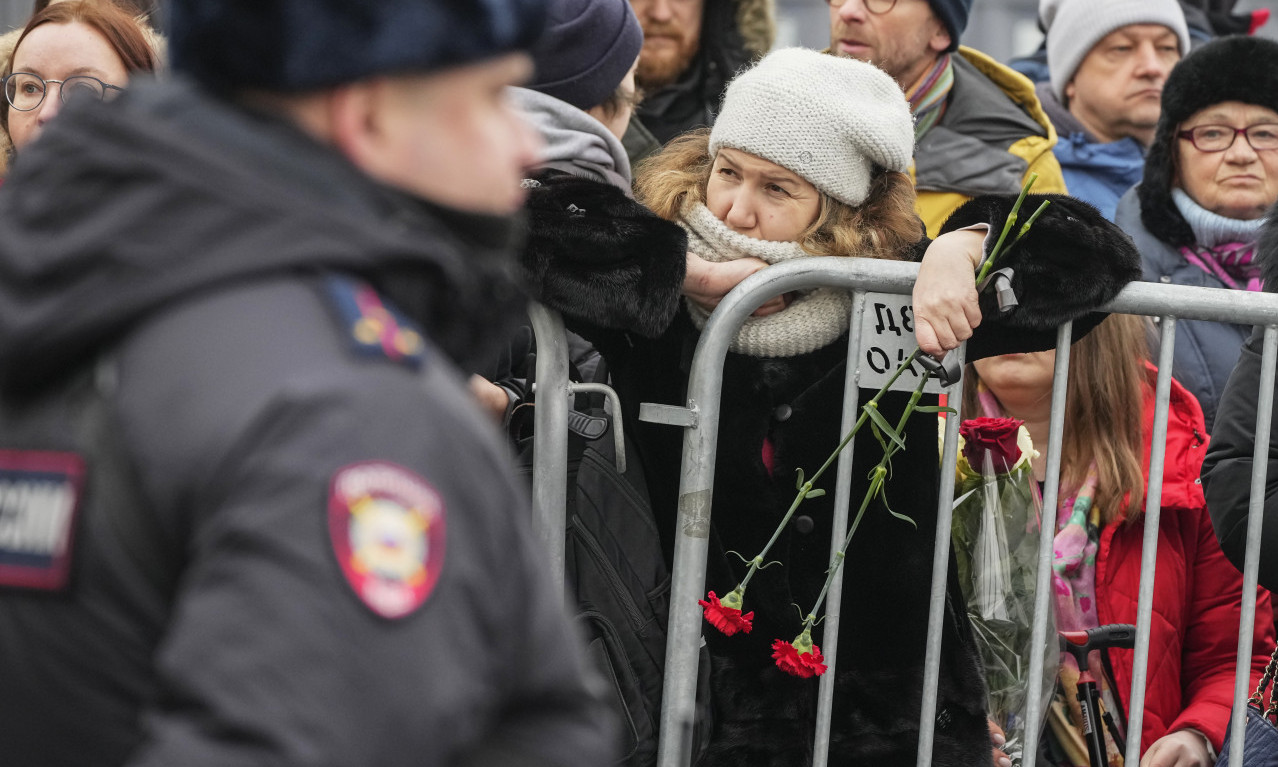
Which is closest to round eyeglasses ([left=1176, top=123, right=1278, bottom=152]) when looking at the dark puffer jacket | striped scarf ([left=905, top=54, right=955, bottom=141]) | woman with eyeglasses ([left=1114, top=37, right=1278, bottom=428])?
woman with eyeglasses ([left=1114, top=37, right=1278, bottom=428])

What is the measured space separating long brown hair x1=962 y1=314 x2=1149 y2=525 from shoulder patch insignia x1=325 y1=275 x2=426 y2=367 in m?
2.51

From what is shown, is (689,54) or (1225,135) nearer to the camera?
(1225,135)

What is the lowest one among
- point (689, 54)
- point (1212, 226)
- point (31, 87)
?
point (31, 87)

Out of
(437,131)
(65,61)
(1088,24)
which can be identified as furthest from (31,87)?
(1088,24)

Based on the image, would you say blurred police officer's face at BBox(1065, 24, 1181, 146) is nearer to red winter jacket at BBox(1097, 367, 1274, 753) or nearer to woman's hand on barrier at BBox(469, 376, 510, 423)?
red winter jacket at BBox(1097, 367, 1274, 753)

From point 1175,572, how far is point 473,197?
2.65 m

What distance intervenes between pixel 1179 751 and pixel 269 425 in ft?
8.90

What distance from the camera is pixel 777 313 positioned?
9.32 ft

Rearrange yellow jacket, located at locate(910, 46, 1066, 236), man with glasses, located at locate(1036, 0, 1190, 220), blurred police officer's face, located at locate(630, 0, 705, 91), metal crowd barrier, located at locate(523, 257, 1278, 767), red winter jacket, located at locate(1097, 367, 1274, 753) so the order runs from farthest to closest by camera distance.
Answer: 1. man with glasses, located at locate(1036, 0, 1190, 220)
2. blurred police officer's face, located at locate(630, 0, 705, 91)
3. yellow jacket, located at locate(910, 46, 1066, 236)
4. red winter jacket, located at locate(1097, 367, 1274, 753)
5. metal crowd barrier, located at locate(523, 257, 1278, 767)

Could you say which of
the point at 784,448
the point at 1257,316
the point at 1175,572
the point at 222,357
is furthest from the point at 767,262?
the point at 222,357

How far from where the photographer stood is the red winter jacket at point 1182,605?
328cm

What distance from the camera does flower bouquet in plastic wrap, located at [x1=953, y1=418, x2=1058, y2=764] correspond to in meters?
2.86

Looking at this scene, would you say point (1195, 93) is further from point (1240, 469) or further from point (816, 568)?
point (816, 568)

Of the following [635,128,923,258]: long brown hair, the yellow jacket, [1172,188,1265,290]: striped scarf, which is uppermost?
the yellow jacket
